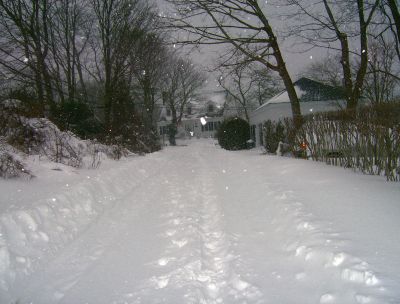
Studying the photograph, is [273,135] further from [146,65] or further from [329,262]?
[146,65]

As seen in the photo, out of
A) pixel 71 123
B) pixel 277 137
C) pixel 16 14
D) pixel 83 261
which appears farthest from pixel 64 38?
pixel 83 261

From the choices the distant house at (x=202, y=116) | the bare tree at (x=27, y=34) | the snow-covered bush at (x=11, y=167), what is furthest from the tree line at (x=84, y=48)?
the distant house at (x=202, y=116)

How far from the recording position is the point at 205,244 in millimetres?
4281

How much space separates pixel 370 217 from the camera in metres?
4.15

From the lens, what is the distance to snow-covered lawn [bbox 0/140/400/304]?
303 cm

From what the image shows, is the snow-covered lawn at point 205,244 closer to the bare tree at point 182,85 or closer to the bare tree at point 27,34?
the bare tree at point 27,34

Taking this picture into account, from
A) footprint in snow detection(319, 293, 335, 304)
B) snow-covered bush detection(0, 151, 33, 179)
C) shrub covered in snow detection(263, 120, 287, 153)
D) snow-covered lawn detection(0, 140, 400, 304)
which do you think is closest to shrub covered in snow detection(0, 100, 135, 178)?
snow-covered bush detection(0, 151, 33, 179)

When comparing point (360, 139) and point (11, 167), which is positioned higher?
point (360, 139)

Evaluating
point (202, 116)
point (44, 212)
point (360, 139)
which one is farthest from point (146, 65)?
point (202, 116)

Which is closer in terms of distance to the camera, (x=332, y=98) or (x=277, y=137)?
(x=277, y=137)

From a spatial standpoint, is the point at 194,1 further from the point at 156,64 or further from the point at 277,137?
the point at 156,64

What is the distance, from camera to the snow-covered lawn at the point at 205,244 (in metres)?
3.03

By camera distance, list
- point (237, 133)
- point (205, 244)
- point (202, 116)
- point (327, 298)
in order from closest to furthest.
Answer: point (327, 298)
point (205, 244)
point (237, 133)
point (202, 116)

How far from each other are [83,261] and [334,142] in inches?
306
